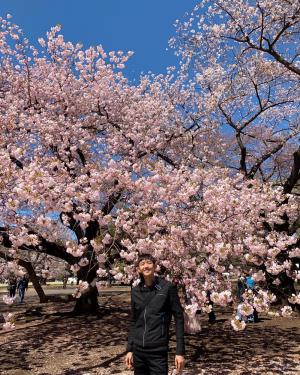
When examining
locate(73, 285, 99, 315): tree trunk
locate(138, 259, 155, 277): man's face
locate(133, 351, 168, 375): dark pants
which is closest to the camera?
locate(133, 351, 168, 375): dark pants

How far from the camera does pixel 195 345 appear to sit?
357 inches

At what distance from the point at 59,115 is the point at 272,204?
6438 millimetres

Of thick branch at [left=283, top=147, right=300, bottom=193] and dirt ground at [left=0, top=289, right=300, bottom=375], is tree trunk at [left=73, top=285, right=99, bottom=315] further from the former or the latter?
Answer: thick branch at [left=283, top=147, right=300, bottom=193]

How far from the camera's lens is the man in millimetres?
3938

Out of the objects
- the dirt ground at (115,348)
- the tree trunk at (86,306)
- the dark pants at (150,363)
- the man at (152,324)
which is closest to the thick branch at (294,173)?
the dirt ground at (115,348)

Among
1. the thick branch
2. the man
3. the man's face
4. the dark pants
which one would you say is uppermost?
the thick branch

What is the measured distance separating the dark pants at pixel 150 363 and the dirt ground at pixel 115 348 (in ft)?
10.5

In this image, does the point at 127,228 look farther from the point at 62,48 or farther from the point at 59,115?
the point at 62,48

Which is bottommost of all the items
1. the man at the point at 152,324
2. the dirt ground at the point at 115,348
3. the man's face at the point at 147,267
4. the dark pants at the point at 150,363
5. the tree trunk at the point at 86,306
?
the dirt ground at the point at 115,348

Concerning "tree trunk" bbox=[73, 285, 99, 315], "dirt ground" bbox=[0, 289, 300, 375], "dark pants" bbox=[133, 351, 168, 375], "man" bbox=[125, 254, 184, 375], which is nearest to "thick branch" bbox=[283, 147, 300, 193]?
"dirt ground" bbox=[0, 289, 300, 375]

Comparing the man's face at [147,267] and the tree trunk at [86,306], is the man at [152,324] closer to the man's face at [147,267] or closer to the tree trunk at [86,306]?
the man's face at [147,267]

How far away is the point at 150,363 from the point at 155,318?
1.37 feet

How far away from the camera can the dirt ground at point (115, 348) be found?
729 centimetres

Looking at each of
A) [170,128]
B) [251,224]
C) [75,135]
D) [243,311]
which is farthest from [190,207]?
[170,128]
